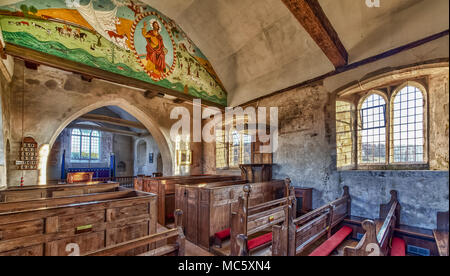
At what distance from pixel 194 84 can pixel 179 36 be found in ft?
5.72

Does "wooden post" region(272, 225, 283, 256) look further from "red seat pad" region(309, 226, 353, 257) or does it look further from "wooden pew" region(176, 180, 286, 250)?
"wooden pew" region(176, 180, 286, 250)

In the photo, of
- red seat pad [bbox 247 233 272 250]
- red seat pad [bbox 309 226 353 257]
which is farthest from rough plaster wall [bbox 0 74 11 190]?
red seat pad [bbox 309 226 353 257]

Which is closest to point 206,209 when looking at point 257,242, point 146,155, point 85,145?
point 257,242

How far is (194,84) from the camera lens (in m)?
7.73

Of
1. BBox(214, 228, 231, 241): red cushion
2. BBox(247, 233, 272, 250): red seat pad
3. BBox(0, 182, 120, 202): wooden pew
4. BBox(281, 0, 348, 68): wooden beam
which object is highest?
BBox(281, 0, 348, 68): wooden beam

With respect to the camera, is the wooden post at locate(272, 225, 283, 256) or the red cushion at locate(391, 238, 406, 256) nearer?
Result: the wooden post at locate(272, 225, 283, 256)

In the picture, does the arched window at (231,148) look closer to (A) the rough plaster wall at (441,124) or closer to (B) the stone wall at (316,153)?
(B) the stone wall at (316,153)

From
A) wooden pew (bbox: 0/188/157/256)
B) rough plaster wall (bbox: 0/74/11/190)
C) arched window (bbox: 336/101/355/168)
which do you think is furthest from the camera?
arched window (bbox: 336/101/355/168)

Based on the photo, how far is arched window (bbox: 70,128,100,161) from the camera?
13.2m

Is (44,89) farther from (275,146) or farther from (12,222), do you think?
(275,146)

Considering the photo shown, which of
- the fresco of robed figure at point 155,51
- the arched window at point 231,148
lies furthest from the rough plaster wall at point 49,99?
the arched window at point 231,148

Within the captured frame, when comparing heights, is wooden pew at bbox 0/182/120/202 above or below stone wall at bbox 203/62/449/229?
below
